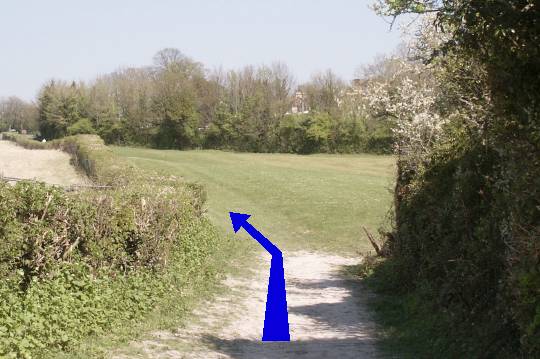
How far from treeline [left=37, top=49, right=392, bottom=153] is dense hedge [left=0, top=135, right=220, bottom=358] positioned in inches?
2092

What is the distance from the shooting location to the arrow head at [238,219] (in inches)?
1033

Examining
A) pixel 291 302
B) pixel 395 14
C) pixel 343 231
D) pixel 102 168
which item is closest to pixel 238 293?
pixel 291 302

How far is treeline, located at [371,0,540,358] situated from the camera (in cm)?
656

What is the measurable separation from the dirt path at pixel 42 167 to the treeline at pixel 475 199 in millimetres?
20169

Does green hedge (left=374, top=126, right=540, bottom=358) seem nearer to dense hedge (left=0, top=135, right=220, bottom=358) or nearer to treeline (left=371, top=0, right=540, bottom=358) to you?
treeline (left=371, top=0, right=540, bottom=358)

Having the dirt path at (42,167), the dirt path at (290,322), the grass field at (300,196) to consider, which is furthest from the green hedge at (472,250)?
the dirt path at (42,167)

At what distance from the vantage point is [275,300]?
14.1 meters

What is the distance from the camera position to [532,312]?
6.09 m

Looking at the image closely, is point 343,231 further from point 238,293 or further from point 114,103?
point 114,103

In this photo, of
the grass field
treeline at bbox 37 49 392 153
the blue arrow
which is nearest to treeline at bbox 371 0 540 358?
the blue arrow

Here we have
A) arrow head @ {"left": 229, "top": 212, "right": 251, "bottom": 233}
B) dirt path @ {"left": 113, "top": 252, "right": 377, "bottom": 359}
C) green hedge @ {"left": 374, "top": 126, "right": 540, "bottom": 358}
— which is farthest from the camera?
arrow head @ {"left": 229, "top": 212, "right": 251, "bottom": 233}

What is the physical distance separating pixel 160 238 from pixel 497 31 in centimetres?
811

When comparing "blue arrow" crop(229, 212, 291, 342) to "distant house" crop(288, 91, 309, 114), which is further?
"distant house" crop(288, 91, 309, 114)

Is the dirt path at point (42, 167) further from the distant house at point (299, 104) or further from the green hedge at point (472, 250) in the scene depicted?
the distant house at point (299, 104)
